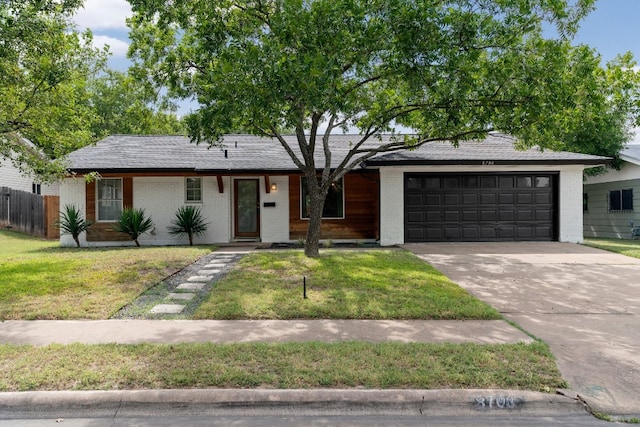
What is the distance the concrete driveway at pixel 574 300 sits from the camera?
392cm

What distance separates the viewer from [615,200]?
18250 mm

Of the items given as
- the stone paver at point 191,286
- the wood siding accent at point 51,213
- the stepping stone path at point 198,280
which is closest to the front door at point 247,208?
the stepping stone path at point 198,280

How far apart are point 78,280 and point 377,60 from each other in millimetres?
7374

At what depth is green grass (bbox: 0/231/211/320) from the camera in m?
6.12

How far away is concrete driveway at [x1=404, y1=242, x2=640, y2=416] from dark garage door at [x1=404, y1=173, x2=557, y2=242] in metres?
1.34

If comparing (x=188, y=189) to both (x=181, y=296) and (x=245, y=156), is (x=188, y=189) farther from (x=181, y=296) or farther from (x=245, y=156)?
(x=181, y=296)

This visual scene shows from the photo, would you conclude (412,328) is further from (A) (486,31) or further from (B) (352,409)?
(A) (486,31)

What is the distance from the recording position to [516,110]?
26.9 ft

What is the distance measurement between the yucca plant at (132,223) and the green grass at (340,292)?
219 inches

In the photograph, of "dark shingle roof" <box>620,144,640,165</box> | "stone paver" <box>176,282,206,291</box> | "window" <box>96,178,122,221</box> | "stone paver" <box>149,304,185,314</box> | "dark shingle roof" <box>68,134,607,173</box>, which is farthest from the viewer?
"dark shingle roof" <box>620,144,640,165</box>

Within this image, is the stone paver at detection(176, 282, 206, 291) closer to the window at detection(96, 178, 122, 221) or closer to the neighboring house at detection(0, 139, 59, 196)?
the window at detection(96, 178, 122, 221)

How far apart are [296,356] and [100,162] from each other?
40.6 ft

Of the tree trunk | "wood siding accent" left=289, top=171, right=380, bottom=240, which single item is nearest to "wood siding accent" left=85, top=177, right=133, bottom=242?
"wood siding accent" left=289, top=171, right=380, bottom=240

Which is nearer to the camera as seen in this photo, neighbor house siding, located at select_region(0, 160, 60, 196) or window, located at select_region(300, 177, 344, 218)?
window, located at select_region(300, 177, 344, 218)
